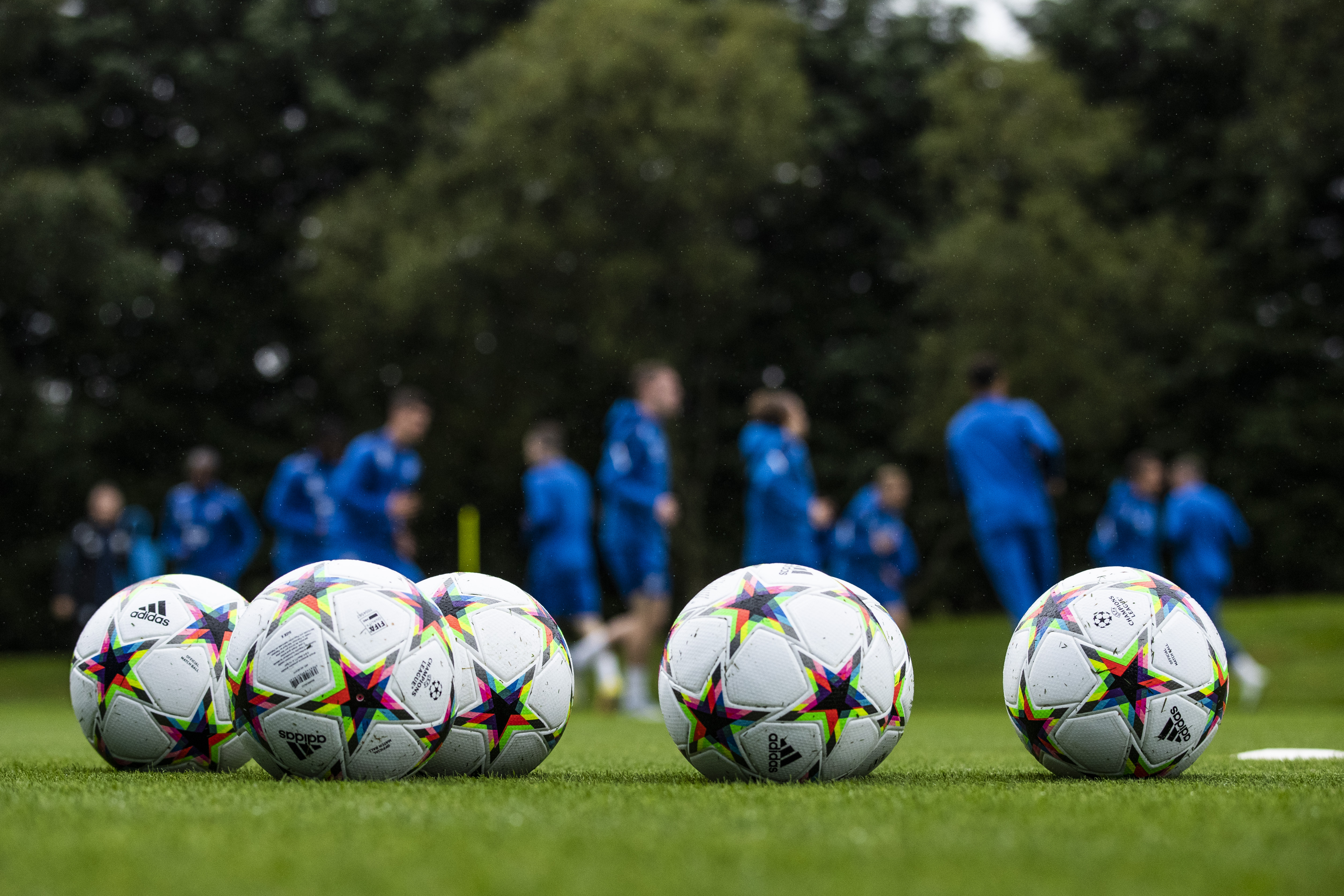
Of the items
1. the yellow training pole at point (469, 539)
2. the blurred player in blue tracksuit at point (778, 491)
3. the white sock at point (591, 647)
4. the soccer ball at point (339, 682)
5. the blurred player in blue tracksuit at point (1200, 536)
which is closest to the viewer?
the soccer ball at point (339, 682)

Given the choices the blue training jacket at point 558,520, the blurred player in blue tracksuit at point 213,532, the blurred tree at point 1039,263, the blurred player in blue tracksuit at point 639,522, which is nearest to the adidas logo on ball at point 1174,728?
the blurred player in blue tracksuit at point 639,522

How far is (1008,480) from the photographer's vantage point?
35.9ft

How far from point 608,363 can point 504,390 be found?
2.01m

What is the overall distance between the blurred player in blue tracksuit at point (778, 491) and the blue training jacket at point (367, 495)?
3069 mm

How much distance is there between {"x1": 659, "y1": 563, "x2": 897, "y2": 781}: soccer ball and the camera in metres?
4.91

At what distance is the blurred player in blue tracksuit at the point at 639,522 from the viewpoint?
480 inches

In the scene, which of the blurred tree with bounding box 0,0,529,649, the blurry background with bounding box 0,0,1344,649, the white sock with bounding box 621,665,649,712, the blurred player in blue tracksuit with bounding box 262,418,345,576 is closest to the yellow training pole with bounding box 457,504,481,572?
the blurry background with bounding box 0,0,1344,649

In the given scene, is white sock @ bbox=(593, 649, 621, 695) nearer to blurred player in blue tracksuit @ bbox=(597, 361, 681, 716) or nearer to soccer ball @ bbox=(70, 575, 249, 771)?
blurred player in blue tracksuit @ bbox=(597, 361, 681, 716)

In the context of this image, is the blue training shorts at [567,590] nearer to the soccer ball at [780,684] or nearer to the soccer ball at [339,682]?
the soccer ball at [780,684]

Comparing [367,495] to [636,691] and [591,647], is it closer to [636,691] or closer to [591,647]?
[591,647]

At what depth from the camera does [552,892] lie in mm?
2740

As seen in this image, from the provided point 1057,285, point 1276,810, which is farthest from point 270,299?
point 1276,810

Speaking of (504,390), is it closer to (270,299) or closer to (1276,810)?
(270,299)

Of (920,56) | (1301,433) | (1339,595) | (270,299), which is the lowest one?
(1339,595)
